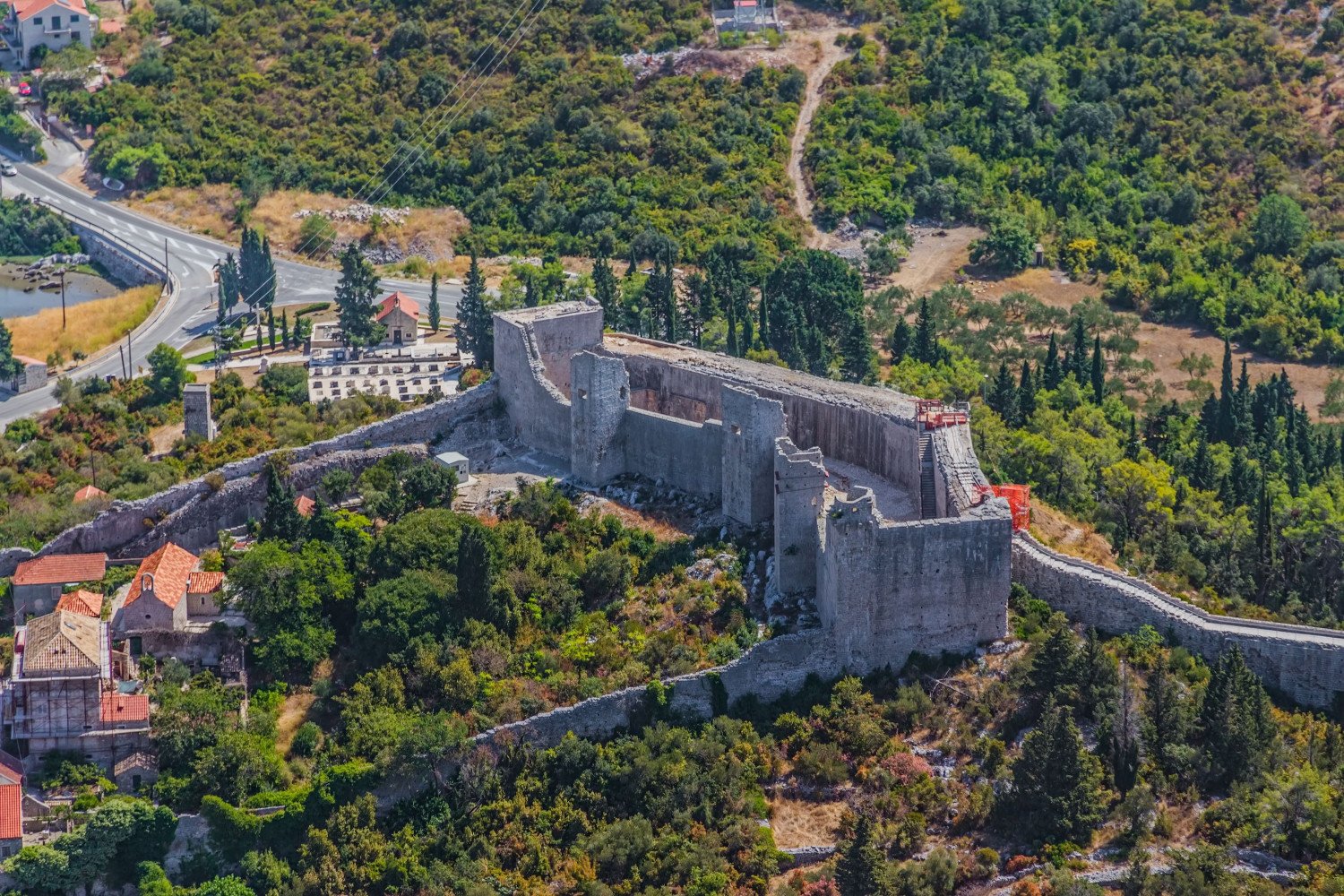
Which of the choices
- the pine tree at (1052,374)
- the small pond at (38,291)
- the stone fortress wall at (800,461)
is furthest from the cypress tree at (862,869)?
the small pond at (38,291)

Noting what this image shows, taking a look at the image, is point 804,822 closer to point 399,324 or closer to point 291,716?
point 291,716

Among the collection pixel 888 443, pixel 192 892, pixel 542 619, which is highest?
pixel 888 443

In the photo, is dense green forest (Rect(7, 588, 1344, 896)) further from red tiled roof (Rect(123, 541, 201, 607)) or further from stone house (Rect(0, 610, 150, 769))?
red tiled roof (Rect(123, 541, 201, 607))

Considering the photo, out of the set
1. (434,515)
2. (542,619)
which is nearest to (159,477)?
(434,515)

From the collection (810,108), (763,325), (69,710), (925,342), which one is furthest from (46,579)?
(810,108)

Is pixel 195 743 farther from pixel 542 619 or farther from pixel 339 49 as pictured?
pixel 339 49

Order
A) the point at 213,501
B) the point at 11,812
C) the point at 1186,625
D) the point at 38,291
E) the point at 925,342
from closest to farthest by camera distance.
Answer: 1. the point at 11,812
2. the point at 1186,625
3. the point at 213,501
4. the point at 925,342
5. the point at 38,291

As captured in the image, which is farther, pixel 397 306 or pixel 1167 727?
pixel 397 306
